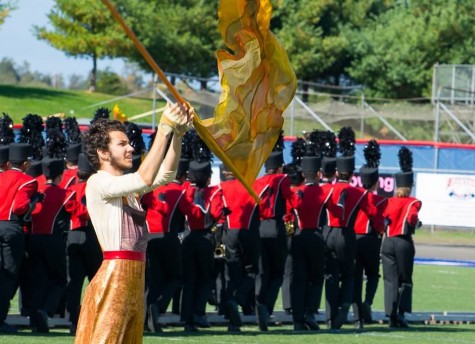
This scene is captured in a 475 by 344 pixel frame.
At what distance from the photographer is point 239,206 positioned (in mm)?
12859

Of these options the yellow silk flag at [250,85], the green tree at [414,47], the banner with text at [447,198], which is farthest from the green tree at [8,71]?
the yellow silk flag at [250,85]

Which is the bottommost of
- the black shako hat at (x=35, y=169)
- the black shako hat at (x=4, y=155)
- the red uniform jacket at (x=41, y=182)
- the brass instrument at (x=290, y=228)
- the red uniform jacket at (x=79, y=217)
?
the brass instrument at (x=290, y=228)

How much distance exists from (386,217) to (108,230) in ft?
23.5

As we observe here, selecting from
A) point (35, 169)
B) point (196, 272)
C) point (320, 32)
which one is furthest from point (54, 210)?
point (320, 32)

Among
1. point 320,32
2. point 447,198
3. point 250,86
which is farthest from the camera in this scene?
point 320,32

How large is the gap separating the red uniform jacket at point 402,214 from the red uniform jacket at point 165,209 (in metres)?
2.25

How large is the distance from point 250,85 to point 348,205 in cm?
578

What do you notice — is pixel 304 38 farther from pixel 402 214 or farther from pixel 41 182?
pixel 41 182

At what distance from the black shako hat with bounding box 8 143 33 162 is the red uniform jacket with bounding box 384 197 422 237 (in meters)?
3.82

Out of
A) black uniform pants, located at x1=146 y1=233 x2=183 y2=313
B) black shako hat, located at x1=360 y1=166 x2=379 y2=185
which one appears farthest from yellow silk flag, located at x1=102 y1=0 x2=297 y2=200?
black shako hat, located at x1=360 y1=166 x2=379 y2=185

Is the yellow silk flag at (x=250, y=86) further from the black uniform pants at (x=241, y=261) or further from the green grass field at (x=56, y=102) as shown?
the green grass field at (x=56, y=102)

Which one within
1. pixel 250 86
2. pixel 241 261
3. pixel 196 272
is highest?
pixel 250 86

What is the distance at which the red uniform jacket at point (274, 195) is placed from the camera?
41.9ft

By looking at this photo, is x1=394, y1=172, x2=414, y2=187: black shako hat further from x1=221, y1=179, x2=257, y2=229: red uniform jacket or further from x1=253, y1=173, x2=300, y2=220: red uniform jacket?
x1=221, y1=179, x2=257, y2=229: red uniform jacket
